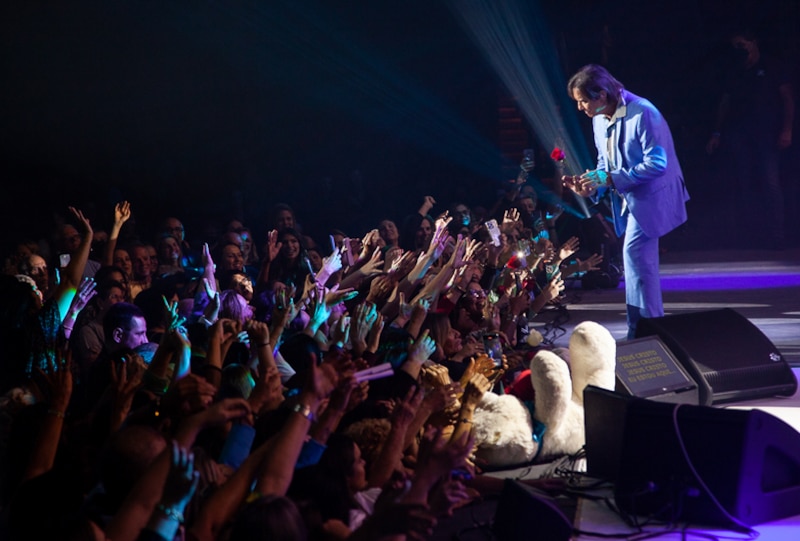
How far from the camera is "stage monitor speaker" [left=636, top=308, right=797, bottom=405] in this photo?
4.50 meters

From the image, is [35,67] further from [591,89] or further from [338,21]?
[591,89]

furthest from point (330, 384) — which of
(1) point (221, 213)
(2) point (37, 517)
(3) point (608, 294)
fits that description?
(1) point (221, 213)

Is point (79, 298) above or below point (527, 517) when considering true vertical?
above

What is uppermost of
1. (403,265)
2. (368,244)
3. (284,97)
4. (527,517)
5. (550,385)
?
(284,97)

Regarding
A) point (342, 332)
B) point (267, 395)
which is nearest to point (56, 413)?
point (267, 395)

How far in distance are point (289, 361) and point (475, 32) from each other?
8847 millimetres

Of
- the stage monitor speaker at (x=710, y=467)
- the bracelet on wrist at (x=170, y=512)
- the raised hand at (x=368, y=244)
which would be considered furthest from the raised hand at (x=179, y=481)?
the raised hand at (x=368, y=244)

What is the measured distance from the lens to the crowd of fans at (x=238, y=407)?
2145 mm

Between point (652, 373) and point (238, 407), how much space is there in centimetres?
256

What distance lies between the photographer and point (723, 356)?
4.60 m

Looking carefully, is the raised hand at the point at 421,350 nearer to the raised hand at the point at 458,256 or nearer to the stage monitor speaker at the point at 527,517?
the stage monitor speaker at the point at 527,517

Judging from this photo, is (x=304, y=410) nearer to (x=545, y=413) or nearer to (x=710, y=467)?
(x=710, y=467)

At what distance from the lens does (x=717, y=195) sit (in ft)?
42.2

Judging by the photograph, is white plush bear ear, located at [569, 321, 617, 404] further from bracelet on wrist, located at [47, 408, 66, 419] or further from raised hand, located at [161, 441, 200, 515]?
raised hand, located at [161, 441, 200, 515]
